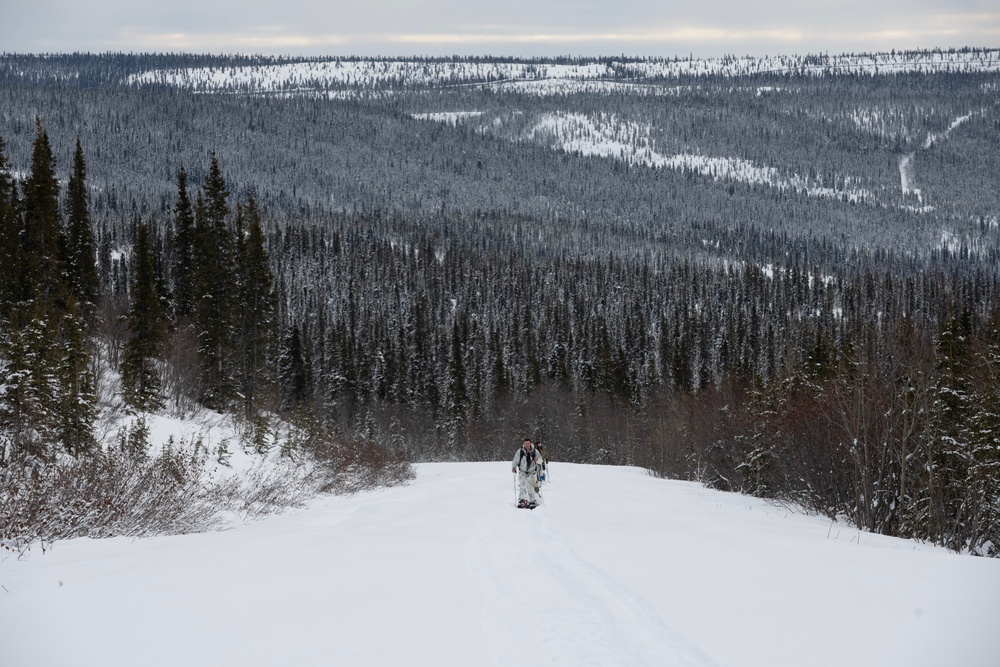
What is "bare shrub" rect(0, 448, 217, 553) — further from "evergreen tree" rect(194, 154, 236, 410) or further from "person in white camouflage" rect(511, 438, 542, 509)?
"evergreen tree" rect(194, 154, 236, 410)

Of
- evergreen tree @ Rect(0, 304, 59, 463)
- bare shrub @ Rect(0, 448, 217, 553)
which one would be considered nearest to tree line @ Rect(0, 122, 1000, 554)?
evergreen tree @ Rect(0, 304, 59, 463)

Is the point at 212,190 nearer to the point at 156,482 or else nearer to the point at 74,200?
the point at 74,200

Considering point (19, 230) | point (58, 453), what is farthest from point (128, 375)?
point (58, 453)

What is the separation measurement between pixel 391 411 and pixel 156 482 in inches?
2852

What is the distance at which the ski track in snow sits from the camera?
6219 mm

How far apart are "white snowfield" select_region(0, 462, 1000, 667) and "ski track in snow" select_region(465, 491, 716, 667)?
2cm

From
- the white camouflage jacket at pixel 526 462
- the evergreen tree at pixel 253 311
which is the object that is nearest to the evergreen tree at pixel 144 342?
the evergreen tree at pixel 253 311

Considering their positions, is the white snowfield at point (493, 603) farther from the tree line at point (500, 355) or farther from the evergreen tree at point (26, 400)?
the tree line at point (500, 355)

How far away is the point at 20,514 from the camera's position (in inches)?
419

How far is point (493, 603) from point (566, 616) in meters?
0.73

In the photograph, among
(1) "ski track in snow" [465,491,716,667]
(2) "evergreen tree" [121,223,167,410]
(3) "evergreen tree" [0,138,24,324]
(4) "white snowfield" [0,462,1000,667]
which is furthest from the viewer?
(3) "evergreen tree" [0,138,24,324]

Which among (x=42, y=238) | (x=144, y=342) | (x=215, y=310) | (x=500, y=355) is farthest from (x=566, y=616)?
(x=500, y=355)

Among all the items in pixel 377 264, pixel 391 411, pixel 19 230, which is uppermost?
pixel 19 230

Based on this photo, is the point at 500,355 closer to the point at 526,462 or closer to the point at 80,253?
the point at 80,253
